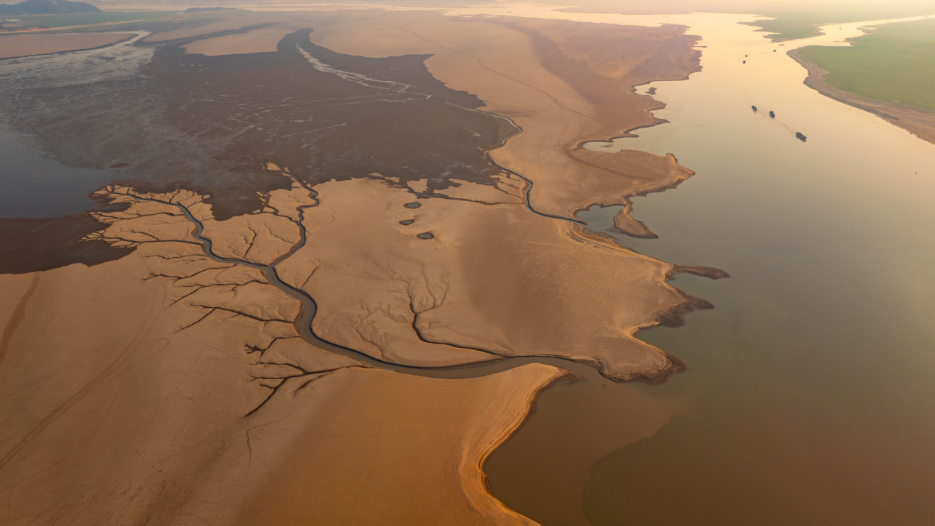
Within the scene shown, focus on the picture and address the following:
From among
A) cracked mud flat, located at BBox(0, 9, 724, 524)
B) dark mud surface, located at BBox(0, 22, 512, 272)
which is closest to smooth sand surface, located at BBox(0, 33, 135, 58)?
dark mud surface, located at BBox(0, 22, 512, 272)

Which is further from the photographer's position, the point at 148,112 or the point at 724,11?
the point at 724,11

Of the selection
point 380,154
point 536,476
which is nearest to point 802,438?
point 536,476

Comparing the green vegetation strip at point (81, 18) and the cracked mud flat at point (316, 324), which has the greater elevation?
the green vegetation strip at point (81, 18)

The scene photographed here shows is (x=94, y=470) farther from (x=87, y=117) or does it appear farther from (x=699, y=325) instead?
(x=87, y=117)

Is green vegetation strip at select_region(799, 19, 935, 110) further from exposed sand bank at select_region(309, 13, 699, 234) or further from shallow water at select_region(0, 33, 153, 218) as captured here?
shallow water at select_region(0, 33, 153, 218)

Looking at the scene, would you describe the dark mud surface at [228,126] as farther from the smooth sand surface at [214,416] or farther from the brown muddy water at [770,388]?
the brown muddy water at [770,388]

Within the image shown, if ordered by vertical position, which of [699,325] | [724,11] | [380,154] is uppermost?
[724,11]

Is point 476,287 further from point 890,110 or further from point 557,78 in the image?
point 890,110

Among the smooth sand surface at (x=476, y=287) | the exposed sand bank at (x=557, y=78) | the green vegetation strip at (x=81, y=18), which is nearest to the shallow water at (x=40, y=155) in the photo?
the smooth sand surface at (x=476, y=287)
